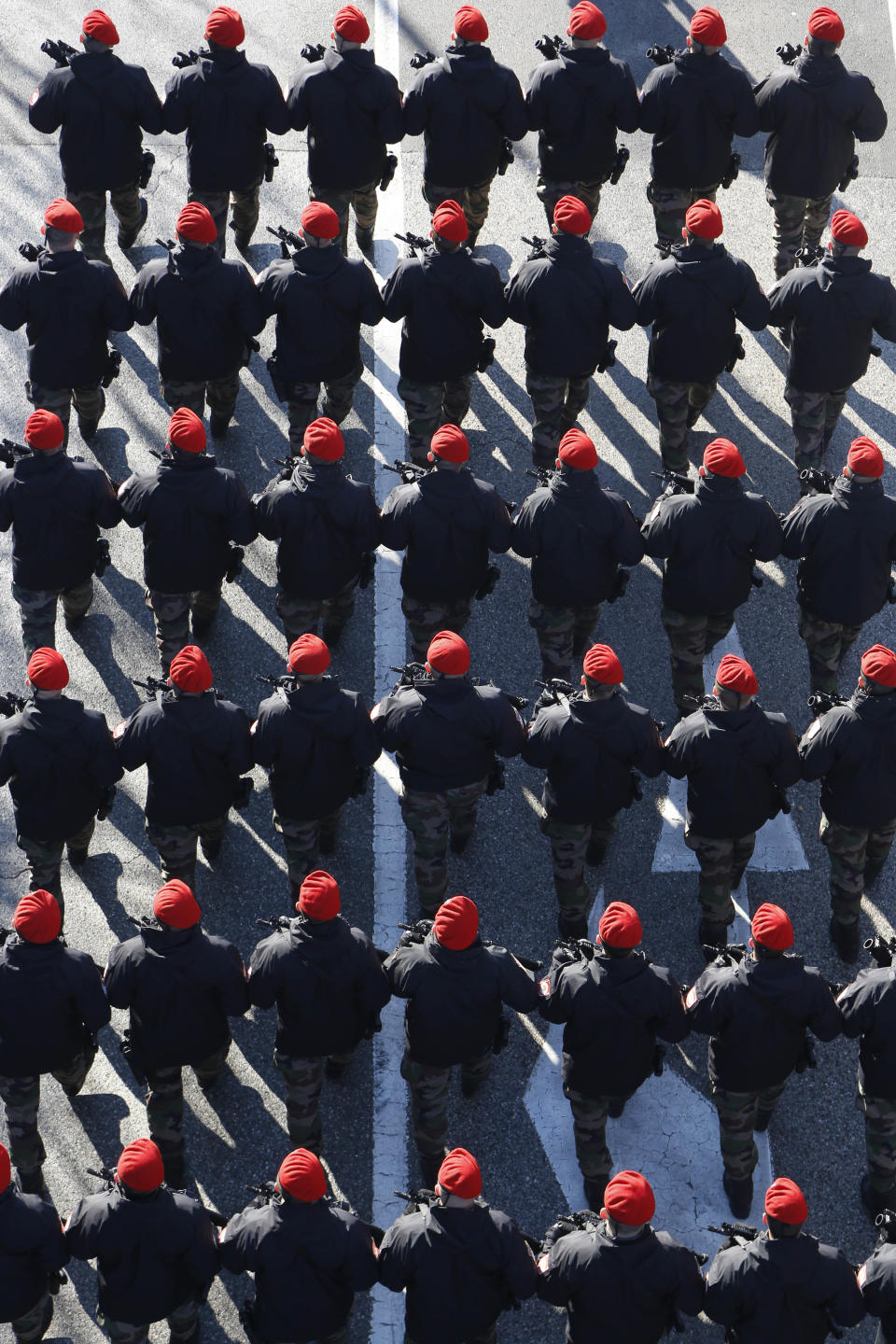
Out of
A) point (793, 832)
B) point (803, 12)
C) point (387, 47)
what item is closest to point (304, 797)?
point (793, 832)

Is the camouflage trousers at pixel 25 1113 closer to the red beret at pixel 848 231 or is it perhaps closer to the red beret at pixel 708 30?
the red beret at pixel 848 231

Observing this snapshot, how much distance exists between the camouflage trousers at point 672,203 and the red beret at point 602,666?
471cm

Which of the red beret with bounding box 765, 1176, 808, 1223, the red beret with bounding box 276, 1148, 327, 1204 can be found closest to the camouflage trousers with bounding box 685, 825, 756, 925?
the red beret with bounding box 765, 1176, 808, 1223

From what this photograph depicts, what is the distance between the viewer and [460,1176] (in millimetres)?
9156

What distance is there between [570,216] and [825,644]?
119 inches

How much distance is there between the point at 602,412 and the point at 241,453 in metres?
2.48

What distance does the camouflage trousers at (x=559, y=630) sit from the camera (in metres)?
12.3

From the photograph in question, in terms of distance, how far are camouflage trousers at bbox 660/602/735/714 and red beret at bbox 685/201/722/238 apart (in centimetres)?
236

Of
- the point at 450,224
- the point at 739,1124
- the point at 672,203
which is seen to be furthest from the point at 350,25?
the point at 739,1124

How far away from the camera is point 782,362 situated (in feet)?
48.7

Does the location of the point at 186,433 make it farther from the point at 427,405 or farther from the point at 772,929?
the point at 772,929

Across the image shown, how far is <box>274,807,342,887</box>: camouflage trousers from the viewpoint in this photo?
450 inches

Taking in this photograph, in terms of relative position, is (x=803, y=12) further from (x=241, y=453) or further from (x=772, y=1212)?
(x=772, y=1212)

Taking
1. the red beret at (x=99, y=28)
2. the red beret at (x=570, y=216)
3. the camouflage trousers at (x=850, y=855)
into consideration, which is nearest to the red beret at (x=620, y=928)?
the camouflage trousers at (x=850, y=855)
